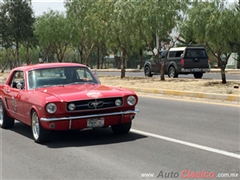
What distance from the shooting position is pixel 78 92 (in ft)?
25.9

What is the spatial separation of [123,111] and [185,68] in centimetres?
1868

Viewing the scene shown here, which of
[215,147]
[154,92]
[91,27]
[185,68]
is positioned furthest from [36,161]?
[91,27]

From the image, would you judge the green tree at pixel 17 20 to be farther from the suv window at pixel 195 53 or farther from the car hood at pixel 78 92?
the car hood at pixel 78 92

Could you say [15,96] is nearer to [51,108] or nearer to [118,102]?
[51,108]

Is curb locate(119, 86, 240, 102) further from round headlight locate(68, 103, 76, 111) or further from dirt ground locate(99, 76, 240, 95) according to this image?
round headlight locate(68, 103, 76, 111)

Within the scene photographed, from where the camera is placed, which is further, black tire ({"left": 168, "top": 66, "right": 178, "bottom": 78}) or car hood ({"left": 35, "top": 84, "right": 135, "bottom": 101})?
black tire ({"left": 168, "top": 66, "right": 178, "bottom": 78})

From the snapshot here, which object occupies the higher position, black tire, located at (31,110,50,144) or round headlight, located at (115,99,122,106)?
round headlight, located at (115,99,122,106)

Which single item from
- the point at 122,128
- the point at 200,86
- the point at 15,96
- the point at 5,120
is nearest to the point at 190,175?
the point at 122,128

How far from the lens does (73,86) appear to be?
8664 mm

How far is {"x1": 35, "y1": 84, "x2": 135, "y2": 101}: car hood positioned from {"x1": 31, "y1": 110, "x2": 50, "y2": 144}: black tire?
46 centimetres

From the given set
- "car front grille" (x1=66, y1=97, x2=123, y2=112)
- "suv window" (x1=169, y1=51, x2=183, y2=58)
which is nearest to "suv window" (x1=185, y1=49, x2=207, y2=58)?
"suv window" (x1=169, y1=51, x2=183, y2=58)

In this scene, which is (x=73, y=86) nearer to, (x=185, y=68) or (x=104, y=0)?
(x=185, y=68)

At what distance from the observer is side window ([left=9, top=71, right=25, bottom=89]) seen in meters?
9.02

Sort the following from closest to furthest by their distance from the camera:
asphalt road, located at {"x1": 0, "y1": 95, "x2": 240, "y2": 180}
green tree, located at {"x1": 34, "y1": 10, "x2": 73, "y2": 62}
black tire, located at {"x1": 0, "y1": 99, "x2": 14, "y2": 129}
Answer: asphalt road, located at {"x1": 0, "y1": 95, "x2": 240, "y2": 180}
black tire, located at {"x1": 0, "y1": 99, "x2": 14, "y2": 129}
green tree, located at {"x1": 34, "y1": 10, "x2": 73, "y2": 62}
